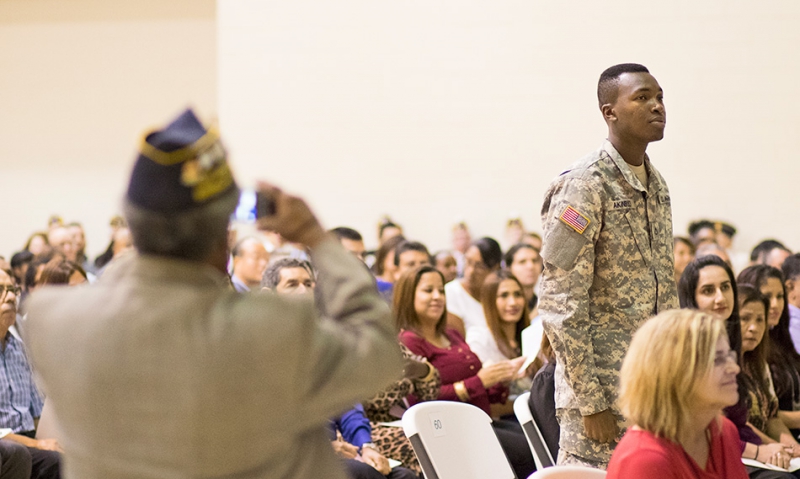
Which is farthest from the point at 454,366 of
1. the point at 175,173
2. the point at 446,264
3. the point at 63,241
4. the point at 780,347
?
the point at 63,241

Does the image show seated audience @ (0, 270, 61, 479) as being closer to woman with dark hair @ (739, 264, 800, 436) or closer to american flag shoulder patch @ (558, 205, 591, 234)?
american flag shoulder patch @ (558, 205, 591, 234)

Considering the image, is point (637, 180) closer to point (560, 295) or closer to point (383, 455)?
point (560, 295)

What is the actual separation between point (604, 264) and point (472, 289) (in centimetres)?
332

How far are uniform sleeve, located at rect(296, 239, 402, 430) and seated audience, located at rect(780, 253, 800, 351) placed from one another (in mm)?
3785

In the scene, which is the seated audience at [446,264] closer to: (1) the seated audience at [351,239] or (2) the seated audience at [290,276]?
(1) the seated audience at [351,239]

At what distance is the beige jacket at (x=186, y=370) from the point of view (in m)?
1.08

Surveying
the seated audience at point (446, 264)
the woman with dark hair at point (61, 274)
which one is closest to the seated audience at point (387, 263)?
the seated audience at point (446, 264)

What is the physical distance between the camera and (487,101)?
909cm

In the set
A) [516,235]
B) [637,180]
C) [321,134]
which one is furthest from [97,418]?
[321,134]

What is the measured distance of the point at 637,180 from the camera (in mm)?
2318

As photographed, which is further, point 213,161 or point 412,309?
point 412,309

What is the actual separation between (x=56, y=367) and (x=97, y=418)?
0.08 meters

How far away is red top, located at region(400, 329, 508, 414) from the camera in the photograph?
4.04 m

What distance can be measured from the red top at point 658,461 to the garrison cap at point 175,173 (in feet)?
3.54
